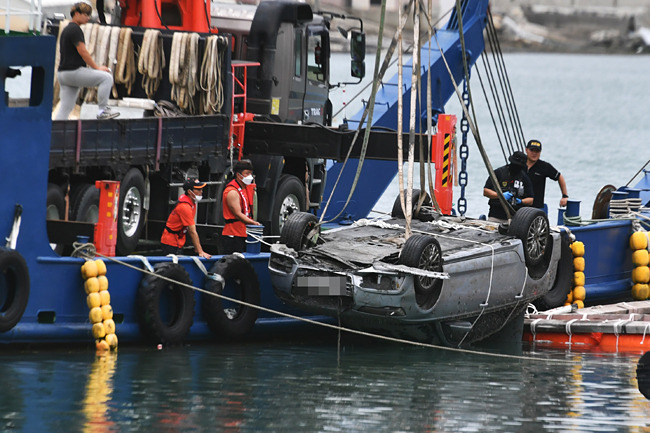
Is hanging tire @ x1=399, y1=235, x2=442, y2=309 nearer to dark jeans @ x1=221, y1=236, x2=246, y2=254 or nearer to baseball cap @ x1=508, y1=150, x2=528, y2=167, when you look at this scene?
dark jeans @ x1=221, y1=236, x2=246, y2=254

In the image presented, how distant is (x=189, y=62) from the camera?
17547mm

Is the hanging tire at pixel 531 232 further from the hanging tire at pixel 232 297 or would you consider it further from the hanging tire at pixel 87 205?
the hanging tire at pixel 87 205

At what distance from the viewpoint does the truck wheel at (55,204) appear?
15117mm

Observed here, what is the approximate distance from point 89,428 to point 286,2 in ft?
29.8

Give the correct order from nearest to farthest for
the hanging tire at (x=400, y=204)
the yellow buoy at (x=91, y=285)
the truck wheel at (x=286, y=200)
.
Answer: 1. the yellow buoy at (x=91, y=285)
2. the hanging tire at (x=400, y=204)
3. the truck wheel at (x=286, y=200)

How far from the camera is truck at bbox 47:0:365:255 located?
1545 centimetres

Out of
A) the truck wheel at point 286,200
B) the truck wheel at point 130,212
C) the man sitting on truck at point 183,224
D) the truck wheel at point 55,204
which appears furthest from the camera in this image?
the truck wheel at point 286,200

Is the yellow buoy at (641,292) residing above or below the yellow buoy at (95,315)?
above

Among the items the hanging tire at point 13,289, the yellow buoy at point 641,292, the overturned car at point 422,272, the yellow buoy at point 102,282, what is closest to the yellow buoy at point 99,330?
the yellow buoy at point 102,282

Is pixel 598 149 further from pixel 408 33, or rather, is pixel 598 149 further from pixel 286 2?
pixel 408 33

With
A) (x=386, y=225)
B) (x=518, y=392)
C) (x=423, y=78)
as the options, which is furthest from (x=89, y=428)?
(x=423, y=78)

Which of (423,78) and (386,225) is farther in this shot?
→ (423,78)

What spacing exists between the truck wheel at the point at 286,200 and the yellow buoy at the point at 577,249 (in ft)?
12.4

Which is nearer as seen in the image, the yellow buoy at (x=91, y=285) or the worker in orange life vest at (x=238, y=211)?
the yellow buoy at (x=91, y=285)
